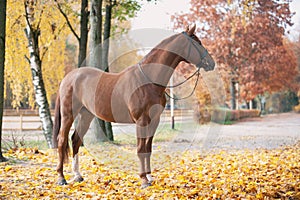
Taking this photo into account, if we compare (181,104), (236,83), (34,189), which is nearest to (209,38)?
(236,83)

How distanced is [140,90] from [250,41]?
625 centimetres

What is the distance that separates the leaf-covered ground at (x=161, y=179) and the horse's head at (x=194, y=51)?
1.13 meters

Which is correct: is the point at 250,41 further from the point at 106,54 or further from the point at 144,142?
the point at 144,142

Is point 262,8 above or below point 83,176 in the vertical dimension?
above

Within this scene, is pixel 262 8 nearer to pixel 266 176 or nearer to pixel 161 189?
pixel 266 176

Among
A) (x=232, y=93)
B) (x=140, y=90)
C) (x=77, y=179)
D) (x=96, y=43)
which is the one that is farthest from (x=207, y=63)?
(x=232, y=93)

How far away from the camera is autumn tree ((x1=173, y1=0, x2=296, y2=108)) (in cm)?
781

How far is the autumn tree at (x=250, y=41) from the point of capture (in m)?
7.81

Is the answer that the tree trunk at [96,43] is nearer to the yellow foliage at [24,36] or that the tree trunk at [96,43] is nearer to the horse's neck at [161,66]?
the yellow foliage at [24,36]

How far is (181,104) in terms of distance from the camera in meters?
4.10

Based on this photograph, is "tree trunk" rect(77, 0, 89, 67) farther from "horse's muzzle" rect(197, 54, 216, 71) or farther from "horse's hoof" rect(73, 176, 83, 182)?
"horse's muzzle" rect(197, 54, 216, 71)

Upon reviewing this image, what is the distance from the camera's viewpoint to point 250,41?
8.70 metres

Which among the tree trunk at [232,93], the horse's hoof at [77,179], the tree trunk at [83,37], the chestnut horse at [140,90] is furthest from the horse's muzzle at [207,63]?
the tree trunk at [232,93]

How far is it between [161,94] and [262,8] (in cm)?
608
